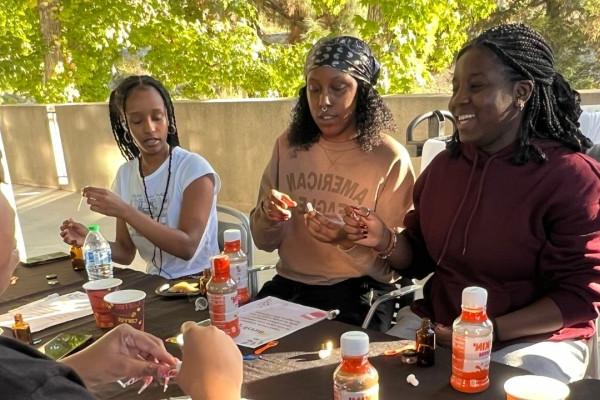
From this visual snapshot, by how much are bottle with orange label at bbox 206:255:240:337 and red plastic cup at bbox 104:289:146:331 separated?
0.77 ft

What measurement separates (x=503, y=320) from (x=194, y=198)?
4.81ft

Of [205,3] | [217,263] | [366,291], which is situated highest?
[205,3]

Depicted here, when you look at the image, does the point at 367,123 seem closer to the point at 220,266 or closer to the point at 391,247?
the point at 391,247

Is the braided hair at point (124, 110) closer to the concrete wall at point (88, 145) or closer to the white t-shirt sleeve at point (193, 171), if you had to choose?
the white t-shirt sleeve at point (193, 171)

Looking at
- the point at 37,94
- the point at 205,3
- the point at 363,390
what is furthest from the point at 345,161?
the point at 37,94

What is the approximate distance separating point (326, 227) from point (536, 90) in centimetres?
90

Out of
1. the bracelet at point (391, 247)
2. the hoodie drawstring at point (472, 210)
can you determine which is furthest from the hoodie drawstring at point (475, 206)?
the bracelet at point (391, 247)

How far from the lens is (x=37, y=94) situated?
11281 mm

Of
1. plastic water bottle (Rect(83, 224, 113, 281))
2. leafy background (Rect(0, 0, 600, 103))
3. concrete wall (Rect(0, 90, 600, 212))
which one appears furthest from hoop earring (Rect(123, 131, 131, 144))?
leafy background (Rect(0, 0, 600, 103))

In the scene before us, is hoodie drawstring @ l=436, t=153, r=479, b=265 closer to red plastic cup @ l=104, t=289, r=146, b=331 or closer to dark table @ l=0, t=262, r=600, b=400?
dark table @ l=0, t=262, r=600, b=400

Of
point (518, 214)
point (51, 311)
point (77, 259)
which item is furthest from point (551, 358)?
point (77, 259)

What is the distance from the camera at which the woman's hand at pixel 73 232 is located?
8.51 ft

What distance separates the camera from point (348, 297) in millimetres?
2496

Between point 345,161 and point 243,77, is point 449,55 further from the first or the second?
point 345,161
